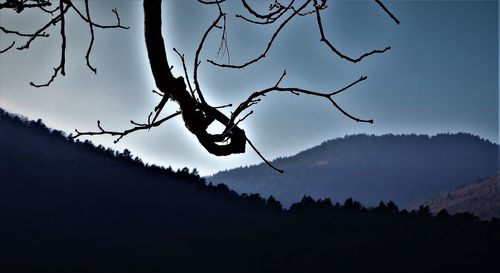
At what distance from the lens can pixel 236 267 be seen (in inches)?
2982

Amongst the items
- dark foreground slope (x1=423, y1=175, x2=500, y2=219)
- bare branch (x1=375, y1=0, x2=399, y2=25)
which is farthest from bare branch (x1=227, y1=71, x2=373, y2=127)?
dark foreground slope (x1=423, y1=175, x2=500, y2=219)

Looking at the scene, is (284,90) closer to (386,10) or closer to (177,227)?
(386,10)

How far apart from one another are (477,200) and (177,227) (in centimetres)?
9976

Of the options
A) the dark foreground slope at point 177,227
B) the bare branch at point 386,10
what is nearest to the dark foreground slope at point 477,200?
the dark foreground slope at point 177,227

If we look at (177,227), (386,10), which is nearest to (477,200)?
(177,227)

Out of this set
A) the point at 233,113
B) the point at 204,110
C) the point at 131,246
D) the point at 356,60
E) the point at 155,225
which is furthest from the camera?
the point at 155,225

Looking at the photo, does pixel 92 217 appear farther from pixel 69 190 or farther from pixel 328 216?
pixel 328 216

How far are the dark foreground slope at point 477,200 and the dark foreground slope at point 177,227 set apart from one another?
65449 millimetres

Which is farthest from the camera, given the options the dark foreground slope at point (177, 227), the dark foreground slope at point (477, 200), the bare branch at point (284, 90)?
the dark foreground slope at point (477, 200)

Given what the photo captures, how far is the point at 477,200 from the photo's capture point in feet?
469

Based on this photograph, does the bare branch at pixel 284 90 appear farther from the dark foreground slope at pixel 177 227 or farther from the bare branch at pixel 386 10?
the dark foreground slope at pixel 177 227

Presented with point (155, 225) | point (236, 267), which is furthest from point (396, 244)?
point (155, 225)

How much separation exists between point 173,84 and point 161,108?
3.8 inches

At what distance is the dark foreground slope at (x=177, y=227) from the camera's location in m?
69.2
